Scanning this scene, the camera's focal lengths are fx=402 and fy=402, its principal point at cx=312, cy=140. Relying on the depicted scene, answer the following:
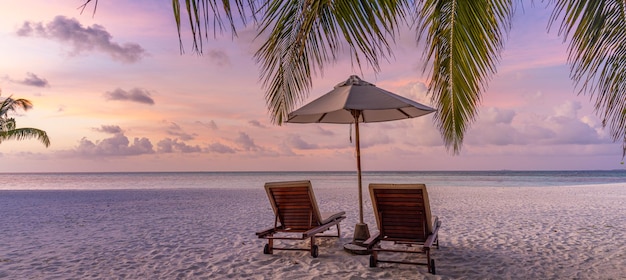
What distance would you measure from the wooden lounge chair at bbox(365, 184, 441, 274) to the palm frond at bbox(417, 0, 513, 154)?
2.19ft

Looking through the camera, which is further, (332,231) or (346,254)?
(332,231)

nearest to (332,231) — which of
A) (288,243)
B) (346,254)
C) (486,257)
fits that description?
(288,243)

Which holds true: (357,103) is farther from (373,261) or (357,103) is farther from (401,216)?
(373,261)

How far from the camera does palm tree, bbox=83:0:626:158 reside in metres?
2.10

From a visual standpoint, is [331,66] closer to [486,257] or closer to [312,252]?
[312,252]

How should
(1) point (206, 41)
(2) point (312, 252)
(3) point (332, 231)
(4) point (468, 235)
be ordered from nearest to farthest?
(1) point (206, 41) < (2) point (312, 252) < (4) point (468, 235) < (3) point (332, 231)

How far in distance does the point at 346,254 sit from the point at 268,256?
36.9 inches

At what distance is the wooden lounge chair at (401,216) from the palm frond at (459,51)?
67cm

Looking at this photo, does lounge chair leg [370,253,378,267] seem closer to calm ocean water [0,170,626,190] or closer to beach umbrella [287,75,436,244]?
beach umbrella [287,75,436,244]

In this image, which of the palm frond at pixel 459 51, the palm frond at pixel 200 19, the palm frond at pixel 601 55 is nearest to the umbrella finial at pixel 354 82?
the palm frond at pixel 459 51

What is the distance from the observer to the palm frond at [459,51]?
10.8 feet

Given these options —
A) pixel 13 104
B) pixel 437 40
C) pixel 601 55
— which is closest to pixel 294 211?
pixel 437 40

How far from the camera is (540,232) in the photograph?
6484mm

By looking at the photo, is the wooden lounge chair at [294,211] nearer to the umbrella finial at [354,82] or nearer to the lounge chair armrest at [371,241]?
the lounge chair armrest at [371,241]
